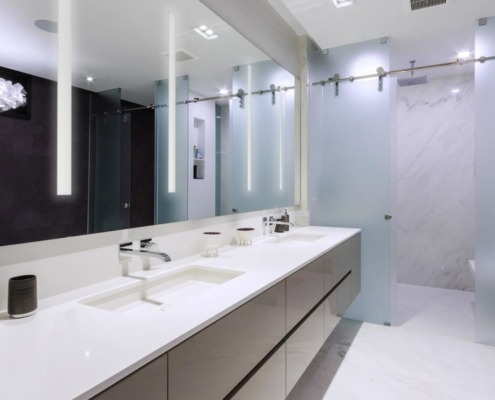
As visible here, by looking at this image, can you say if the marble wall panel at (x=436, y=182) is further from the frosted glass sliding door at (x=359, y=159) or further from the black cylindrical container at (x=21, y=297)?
the black cylindrical container at (x=21, y=297)

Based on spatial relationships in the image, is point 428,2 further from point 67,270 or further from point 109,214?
point 67,270

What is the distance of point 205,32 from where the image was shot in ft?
6.11

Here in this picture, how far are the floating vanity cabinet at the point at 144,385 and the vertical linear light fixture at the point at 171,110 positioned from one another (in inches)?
37.9

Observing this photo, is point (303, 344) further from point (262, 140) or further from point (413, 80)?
point (413, 80)

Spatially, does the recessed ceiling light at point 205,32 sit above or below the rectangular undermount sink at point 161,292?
above

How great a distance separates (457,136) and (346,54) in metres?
1.91

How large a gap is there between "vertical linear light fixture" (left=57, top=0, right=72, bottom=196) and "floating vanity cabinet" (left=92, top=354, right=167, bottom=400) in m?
0.70

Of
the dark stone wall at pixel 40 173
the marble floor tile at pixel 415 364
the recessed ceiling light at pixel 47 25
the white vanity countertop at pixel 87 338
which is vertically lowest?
the marble floor tile at pixel 415 364

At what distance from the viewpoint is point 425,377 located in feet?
7.04

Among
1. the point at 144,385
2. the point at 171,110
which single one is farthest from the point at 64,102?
the point at 144,385

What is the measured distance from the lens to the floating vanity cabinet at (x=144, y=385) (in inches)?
26.0

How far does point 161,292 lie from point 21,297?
561 millimetres

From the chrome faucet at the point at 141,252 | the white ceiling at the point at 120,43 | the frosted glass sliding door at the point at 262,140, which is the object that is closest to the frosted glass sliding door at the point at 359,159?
the frosted glass sliding door at the point at 262,140

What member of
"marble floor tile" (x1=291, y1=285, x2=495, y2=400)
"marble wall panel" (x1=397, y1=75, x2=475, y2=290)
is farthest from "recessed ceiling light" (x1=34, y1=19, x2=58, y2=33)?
"marble wall panel" (x1=397, y1=75, x2=475, y2=290)
